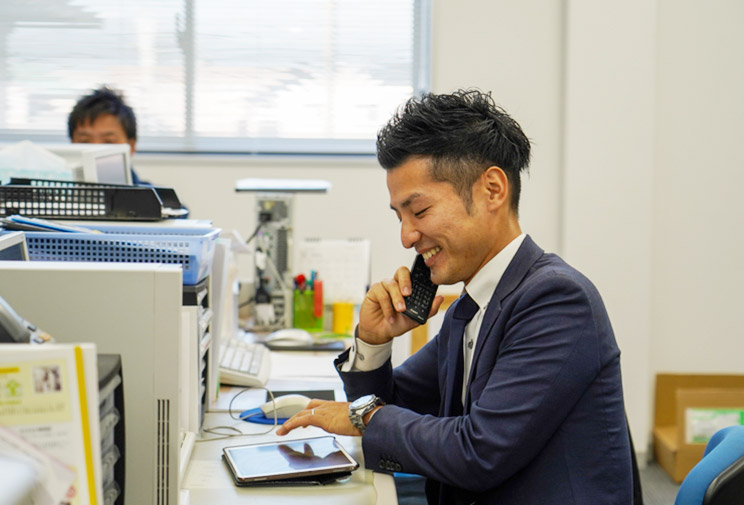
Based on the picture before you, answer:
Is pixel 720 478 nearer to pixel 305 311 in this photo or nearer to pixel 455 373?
pixel 455 373

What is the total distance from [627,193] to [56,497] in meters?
3.21

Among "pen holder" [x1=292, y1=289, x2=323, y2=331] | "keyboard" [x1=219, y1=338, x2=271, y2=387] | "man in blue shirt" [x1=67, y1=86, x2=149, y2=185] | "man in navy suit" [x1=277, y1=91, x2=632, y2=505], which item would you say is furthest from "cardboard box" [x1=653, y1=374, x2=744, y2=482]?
"man in blue shirt" [x1=67, y1=86, x2=149, y2=185]

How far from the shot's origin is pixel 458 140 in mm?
1417

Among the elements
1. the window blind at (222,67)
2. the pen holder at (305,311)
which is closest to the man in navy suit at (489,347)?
the pen holder at (305,311)

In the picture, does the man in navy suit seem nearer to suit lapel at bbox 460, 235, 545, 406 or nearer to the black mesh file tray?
suit lapel at bbox 460, 235, 545, 406

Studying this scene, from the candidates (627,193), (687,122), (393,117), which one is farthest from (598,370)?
(687,122)

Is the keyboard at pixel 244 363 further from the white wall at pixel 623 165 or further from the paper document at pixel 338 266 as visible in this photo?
the white wall at pixel 623 165

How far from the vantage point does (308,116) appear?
387 centimetres

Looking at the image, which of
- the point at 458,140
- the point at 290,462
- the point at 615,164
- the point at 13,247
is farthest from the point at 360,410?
the point at 615,164

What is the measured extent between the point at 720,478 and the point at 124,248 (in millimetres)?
1066

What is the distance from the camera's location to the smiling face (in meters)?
1.42

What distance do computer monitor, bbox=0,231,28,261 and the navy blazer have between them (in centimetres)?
65

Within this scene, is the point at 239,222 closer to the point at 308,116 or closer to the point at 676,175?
the point at 308,116

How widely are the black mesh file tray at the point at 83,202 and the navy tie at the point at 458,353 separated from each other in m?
0.69
